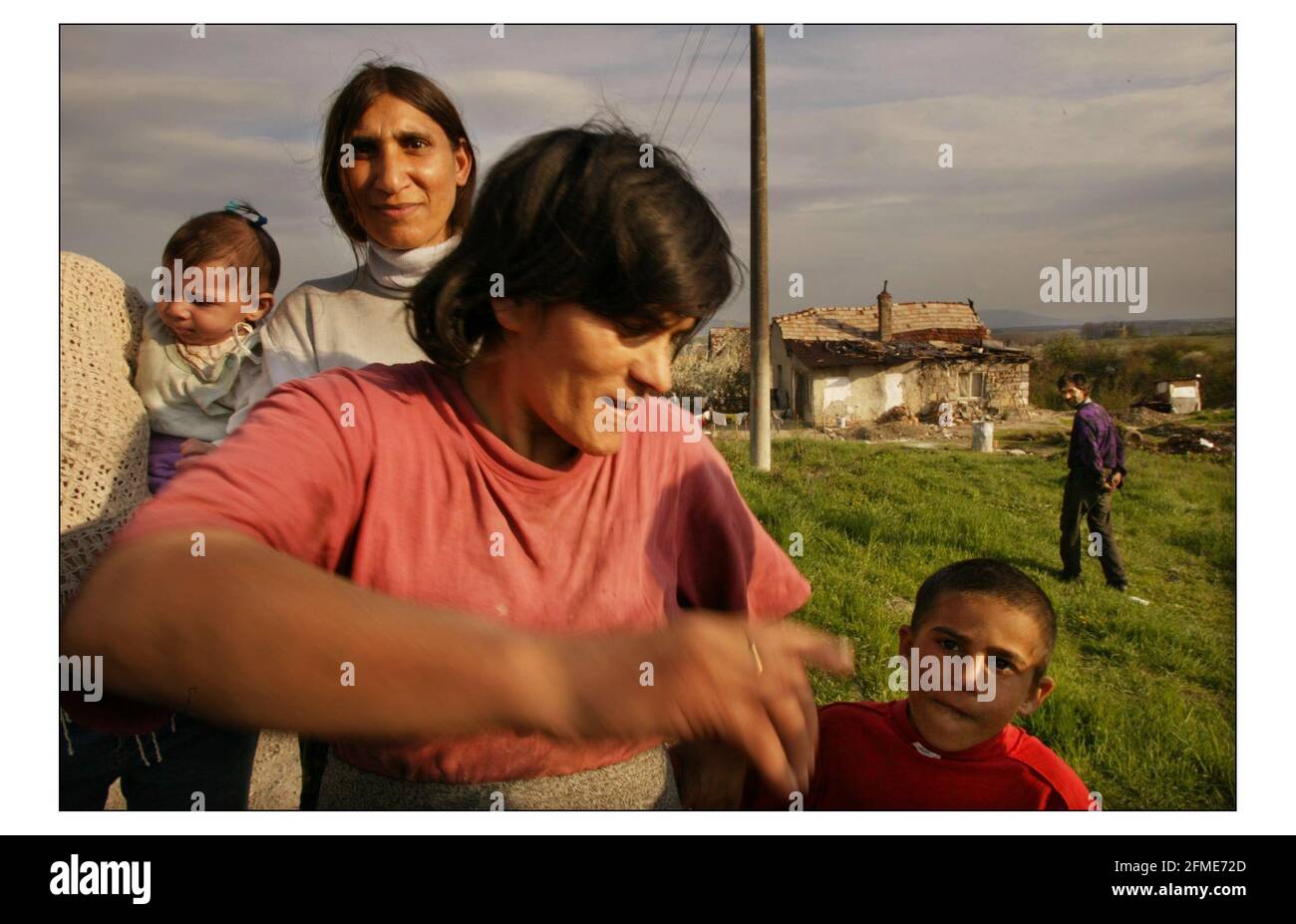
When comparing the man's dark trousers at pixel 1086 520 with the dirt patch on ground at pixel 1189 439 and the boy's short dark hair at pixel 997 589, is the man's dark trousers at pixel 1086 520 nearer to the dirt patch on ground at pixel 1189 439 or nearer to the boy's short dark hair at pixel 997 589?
the dirt patch on ground at pixel 1189 439

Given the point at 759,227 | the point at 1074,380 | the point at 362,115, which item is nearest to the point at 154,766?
the point at 362,115

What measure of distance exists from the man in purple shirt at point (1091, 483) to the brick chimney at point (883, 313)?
481 mm

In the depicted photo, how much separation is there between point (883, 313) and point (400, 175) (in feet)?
3.67

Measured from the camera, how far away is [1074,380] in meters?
2.43

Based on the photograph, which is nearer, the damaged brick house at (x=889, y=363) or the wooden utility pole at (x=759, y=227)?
the wooden utility pole at (x=759, y=227)

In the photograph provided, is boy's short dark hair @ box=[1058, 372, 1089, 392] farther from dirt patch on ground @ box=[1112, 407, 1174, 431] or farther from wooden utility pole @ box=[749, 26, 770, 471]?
wooden utility pole @ box=[749, 26, 770, 471]

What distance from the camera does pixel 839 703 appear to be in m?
1.99

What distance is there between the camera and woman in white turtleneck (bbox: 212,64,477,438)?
1849 millimetres

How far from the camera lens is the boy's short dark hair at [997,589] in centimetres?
194

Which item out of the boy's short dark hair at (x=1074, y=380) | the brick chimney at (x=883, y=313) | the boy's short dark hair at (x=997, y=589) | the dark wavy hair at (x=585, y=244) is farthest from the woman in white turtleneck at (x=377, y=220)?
the boy's short dark hair at (x=1074, y=380)

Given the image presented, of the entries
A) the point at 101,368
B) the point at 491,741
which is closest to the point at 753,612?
the point at 491,741

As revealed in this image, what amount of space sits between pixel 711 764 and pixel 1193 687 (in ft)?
4.44

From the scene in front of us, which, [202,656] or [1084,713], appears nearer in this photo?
[202,656]

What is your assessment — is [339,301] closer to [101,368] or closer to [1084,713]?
[101,368]
